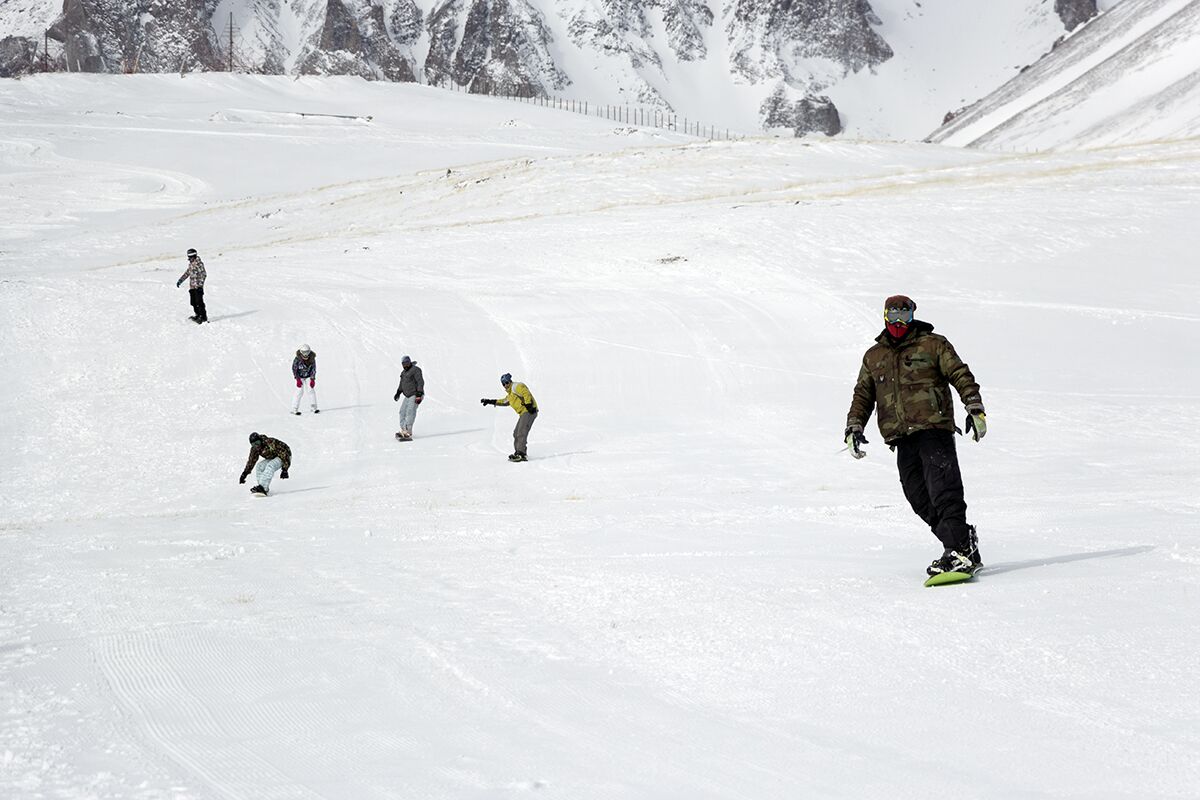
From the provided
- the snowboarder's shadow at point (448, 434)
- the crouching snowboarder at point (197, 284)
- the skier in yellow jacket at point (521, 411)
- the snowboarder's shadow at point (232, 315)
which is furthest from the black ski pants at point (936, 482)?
the snowboarder's shadow at point (232, 315)

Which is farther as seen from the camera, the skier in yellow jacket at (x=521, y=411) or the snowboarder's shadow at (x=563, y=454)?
the snowboarder's shadow at (x=563, y=454)

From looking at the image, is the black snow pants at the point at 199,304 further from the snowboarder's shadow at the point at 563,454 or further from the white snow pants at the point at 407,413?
the snowboarder's shadow at the point at 563,454

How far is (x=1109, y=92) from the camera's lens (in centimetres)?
8594

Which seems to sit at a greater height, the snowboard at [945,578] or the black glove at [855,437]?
the black glove at [855,437]

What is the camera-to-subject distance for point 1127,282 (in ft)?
87.2

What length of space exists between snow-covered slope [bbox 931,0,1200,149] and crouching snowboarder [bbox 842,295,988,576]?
70763mm

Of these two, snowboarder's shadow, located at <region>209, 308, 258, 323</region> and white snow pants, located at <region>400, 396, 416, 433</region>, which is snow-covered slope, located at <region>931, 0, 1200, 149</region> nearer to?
snowboarder's shadow, located at <region>209, 308, 258, 323</region>

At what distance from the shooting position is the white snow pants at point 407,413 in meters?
19.1

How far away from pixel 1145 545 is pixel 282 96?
9398 centimetres

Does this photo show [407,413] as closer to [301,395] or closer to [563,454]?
[301,395]

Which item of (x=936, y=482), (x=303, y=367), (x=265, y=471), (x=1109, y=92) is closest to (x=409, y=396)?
(x=303, y=367)

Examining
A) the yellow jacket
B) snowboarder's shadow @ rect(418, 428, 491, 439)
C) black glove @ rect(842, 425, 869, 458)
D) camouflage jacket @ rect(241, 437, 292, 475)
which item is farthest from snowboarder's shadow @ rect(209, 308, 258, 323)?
black glove @ rect(842, 425, 869, 458)

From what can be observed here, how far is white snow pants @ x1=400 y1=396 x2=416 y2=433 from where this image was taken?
1909 cm

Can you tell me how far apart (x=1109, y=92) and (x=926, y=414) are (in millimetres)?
90269
